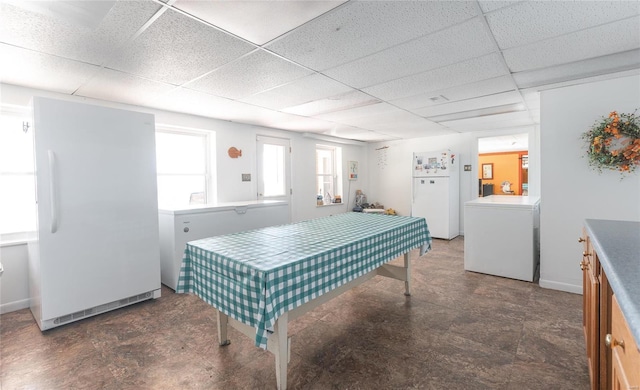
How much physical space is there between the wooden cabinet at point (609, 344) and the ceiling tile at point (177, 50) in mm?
2324

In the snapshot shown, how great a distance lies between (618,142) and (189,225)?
4.28 m

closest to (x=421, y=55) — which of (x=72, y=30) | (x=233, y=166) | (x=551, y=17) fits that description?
(x=551, y=17)

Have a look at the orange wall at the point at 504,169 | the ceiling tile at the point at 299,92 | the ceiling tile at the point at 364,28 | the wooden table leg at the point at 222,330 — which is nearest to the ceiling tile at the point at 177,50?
the ceiling tile at the point at 364,28

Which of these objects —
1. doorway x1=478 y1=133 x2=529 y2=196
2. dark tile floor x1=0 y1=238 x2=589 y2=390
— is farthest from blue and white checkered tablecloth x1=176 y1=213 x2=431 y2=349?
doorway x1=478 y1=133 x2=529 y2=196

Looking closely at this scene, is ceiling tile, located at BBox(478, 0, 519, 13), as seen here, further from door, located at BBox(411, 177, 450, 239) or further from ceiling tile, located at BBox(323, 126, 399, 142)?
door, located at BBox(411, 177, 450, 239)

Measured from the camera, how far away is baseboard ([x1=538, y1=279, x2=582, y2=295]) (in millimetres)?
2908

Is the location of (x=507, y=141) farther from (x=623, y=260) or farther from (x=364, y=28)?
(x=623, y=260)

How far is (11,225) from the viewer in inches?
112

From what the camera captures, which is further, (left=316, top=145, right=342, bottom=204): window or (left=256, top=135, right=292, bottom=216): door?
(left=316, top=145, right=342, bottom=204): window

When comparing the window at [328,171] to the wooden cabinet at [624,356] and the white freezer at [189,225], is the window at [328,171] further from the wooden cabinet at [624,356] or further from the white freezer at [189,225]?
the wooden cabinet at [624,356]

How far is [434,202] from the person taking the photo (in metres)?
5.58

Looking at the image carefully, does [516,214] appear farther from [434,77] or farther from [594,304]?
[594,304]

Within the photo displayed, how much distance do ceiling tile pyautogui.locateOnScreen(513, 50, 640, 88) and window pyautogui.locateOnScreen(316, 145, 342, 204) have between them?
392 cm

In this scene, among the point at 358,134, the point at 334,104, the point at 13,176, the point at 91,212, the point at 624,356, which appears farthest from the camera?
the point at 358,134
